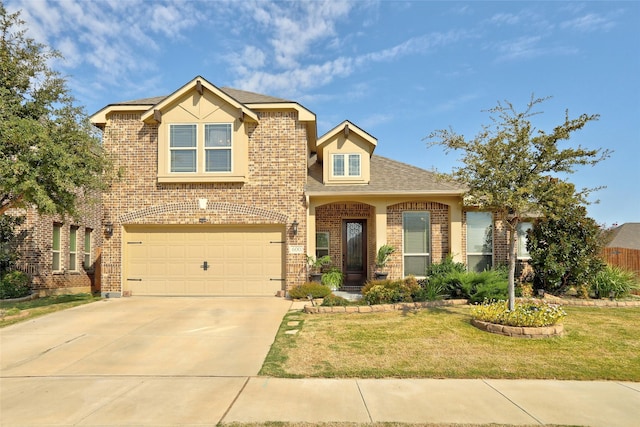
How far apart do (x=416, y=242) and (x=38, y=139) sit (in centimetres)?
1148

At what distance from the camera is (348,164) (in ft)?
47.2

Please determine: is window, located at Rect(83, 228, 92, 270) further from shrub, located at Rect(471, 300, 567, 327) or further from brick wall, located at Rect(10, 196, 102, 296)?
shrub, located at Rect(471, 300, 567, 327)

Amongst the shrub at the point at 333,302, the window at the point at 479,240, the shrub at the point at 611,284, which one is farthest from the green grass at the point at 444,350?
the window at the point at 479,240

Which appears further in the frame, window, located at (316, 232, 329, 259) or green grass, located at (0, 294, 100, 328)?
window, located at (316, 232, 329, 259)

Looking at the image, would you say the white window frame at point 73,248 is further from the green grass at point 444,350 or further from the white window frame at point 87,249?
the green grass at point 444,350

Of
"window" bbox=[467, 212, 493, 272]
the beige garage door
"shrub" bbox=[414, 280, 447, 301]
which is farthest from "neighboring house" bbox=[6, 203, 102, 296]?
"window" bbox=[467, 212, 493, 272]

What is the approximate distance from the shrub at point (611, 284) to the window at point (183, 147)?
1315cm

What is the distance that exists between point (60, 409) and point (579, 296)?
13376mm

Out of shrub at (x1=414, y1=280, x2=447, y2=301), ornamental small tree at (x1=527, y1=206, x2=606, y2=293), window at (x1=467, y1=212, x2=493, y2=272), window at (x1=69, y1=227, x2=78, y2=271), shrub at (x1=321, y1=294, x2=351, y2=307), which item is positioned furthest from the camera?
window at (x1=69, y1=227, x2=78, y2=271)

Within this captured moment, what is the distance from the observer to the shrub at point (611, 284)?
11.8 meters

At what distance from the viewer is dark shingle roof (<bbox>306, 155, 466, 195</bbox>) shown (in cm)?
1333

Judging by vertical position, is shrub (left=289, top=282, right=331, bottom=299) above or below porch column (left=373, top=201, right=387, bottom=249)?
below

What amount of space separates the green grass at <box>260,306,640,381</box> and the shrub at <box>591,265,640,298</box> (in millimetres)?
2643

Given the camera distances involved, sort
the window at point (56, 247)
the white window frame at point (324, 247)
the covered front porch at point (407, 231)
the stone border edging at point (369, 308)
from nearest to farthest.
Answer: the stone border edging at point (369, 308) < the covered front porch at point (407, 231) < the window at point (56, 247) < the white window frame at point (324, 247)
